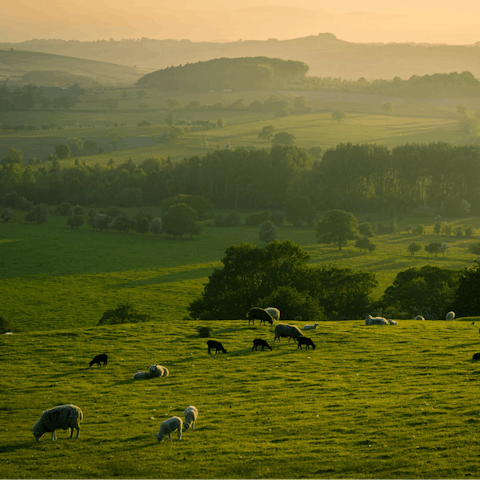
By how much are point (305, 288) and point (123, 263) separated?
53197 mm

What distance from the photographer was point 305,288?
57.9 metres

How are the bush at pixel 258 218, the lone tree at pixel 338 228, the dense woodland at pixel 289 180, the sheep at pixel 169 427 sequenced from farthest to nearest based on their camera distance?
the dense woodland at pixel 289 180 < the bush at pixel 258 218 < the lone tree at pixel 338 228 < the sheep at pixel 169 427

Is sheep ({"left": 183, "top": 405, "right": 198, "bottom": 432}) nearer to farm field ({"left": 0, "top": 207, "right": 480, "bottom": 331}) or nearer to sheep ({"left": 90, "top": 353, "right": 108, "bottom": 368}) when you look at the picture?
sheep ({"left": 90, "top": 353, "right": 108, "bottom": 368})

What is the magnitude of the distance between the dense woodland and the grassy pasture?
11870 cm

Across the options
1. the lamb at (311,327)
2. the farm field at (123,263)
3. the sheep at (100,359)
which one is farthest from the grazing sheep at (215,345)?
the farm field at (123,263)

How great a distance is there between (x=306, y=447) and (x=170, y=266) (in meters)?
85.1

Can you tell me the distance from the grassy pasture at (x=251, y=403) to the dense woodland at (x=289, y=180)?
119 m

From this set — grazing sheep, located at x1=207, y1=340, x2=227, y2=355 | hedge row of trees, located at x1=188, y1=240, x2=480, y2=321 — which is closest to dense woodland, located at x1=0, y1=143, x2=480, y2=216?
hedge row of trees, located at x1=188, y1=240, x2=480, y2=321

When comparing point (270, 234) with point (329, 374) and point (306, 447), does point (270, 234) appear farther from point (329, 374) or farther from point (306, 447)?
point (306, 447)

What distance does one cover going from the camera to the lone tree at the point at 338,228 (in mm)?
114438

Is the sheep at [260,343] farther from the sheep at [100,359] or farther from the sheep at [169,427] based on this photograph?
the sheep at [169,427]

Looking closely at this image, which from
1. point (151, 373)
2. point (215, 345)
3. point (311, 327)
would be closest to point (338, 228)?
point (311, 327)

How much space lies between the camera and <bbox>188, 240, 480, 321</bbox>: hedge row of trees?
182 feet

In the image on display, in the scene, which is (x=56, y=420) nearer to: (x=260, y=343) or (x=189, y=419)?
(x=189, y=419)
